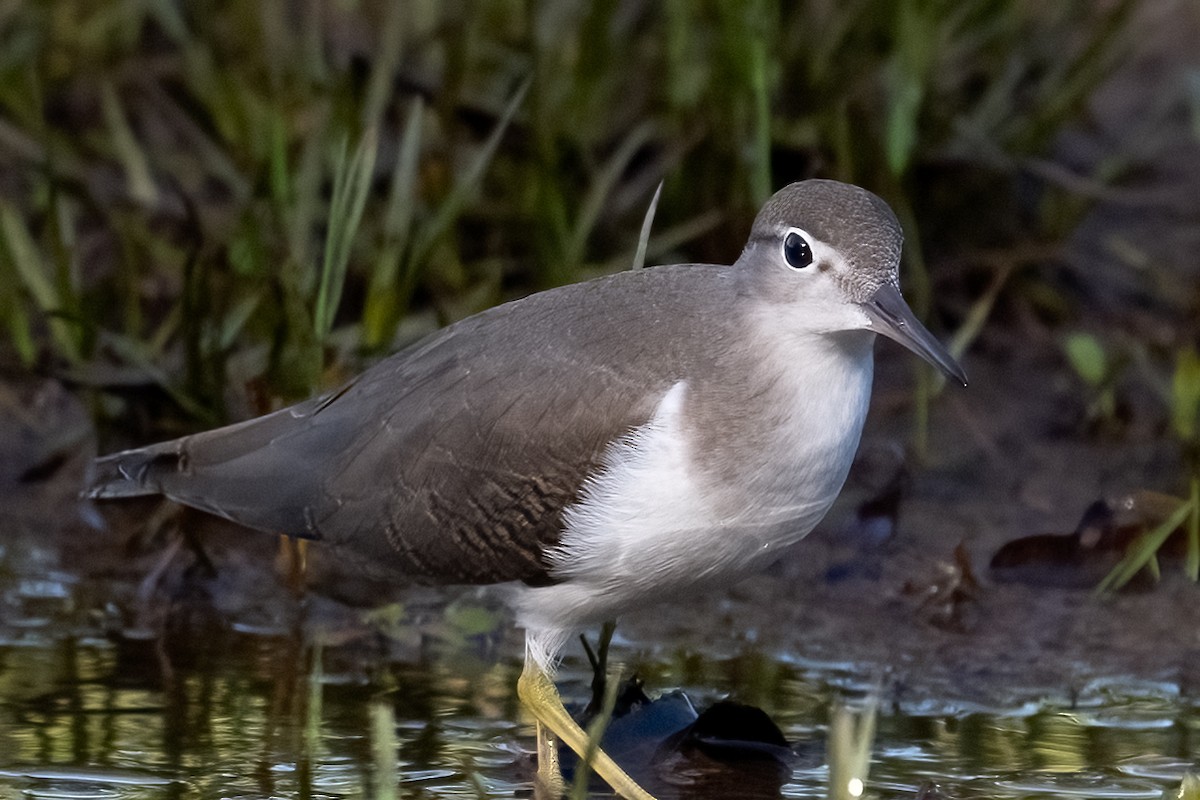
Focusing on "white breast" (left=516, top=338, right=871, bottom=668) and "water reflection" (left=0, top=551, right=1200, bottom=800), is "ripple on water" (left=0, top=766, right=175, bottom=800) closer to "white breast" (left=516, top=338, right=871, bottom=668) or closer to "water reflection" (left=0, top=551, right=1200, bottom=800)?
"water reflection" (left=0, top=551, right=1200, bottom=800)

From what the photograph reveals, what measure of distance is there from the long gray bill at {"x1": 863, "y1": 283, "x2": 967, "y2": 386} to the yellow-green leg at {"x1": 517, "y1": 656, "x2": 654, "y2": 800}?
1.13 meters

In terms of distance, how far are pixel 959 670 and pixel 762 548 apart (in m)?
1.09

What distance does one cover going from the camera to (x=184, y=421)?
227 inches

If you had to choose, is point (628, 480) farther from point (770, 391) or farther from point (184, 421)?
point (184, 421)

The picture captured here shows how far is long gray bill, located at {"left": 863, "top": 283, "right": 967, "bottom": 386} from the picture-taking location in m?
3.95

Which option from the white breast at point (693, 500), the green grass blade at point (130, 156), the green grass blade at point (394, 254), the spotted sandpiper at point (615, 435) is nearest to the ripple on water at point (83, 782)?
the spotted sandpiper at point (615, 435)

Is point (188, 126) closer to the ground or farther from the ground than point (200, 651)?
farther from the ground

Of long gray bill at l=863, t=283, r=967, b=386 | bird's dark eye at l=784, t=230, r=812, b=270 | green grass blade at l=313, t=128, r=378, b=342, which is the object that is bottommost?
long gray bill at l=863, t=283, r=967, b=386

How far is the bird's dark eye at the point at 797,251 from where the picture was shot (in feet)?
13.5

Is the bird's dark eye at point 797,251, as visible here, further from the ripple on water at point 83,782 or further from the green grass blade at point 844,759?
the ripple on water at point 83,782

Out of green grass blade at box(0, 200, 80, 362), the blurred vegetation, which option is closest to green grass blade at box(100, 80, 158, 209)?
the blurred vegetation

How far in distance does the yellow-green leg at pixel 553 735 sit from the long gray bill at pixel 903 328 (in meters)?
1.13

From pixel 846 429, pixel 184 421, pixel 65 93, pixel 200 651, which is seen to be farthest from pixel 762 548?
pixel 65 93

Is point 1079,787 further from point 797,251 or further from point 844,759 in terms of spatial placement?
point 797,251
